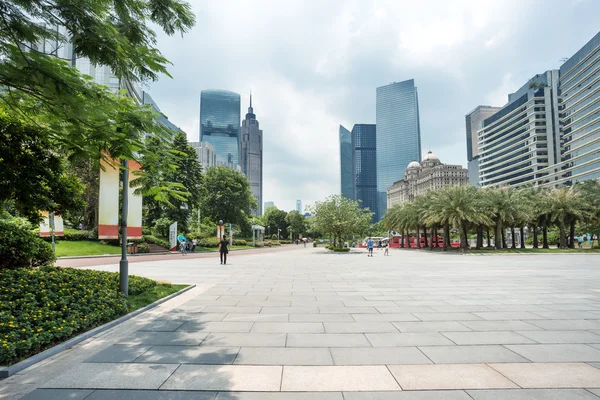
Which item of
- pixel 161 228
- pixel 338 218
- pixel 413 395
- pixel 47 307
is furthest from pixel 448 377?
pixel 161 228

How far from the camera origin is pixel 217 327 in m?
6.84

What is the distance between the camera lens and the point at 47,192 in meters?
8.91

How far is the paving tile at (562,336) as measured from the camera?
5914 millimetres

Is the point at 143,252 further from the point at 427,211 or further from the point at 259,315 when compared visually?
the point at 427,211

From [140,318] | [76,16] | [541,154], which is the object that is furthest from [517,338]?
[541,154]

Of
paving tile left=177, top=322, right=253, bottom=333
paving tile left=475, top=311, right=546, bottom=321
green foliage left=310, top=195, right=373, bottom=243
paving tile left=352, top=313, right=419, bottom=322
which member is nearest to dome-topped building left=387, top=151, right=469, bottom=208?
green foliage left=310, top=195, right=373, bottom=243

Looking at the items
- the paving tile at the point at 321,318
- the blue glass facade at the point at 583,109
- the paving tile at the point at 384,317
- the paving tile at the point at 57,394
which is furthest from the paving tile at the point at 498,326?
the blue glass facade at the point at 583,109

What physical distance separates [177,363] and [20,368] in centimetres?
208

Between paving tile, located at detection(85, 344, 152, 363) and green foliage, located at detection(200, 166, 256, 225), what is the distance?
179 feet

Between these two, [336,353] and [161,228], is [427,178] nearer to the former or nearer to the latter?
[161,228]

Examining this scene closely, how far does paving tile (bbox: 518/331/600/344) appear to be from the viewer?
591 cm

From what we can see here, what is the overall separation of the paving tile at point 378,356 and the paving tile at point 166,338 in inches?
97.1

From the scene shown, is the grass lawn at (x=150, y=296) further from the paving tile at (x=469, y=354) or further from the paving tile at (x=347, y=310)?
the paving tile at (x=469, y=354)

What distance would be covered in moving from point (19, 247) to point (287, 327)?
29.6 feet
